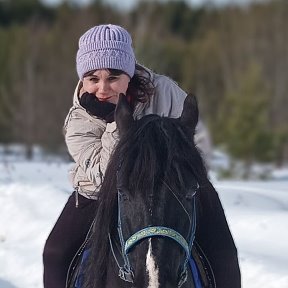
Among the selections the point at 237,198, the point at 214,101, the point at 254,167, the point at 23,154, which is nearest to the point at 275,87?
the point at 214,101

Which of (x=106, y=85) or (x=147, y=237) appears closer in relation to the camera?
(x=147, y=237)

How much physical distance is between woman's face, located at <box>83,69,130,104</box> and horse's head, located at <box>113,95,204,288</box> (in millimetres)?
583

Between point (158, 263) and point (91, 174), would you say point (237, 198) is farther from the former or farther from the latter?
point (158, 263)

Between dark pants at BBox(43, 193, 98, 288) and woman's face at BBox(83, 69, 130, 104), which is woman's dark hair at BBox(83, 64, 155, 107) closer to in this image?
woman's face at BBox(83, 69, 130, 104)

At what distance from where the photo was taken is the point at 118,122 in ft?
10.7

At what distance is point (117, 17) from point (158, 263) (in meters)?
37.3

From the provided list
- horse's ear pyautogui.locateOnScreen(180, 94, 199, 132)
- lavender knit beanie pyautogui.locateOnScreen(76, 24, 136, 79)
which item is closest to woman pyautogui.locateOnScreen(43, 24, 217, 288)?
lavender knit beanie pyautogui.locateOnScreen(76, 24, 136, 79)

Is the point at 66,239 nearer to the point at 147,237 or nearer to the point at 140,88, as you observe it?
the point at 140,88

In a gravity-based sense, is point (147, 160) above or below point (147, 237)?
above

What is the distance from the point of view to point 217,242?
378 cm

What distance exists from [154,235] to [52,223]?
524cm

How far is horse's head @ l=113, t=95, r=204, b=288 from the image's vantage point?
289cm

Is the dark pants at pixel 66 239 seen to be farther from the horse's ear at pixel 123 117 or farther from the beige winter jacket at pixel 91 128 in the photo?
the horse's ear at pixel 123 117

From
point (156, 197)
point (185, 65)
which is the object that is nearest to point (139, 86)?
point (156, 197)
